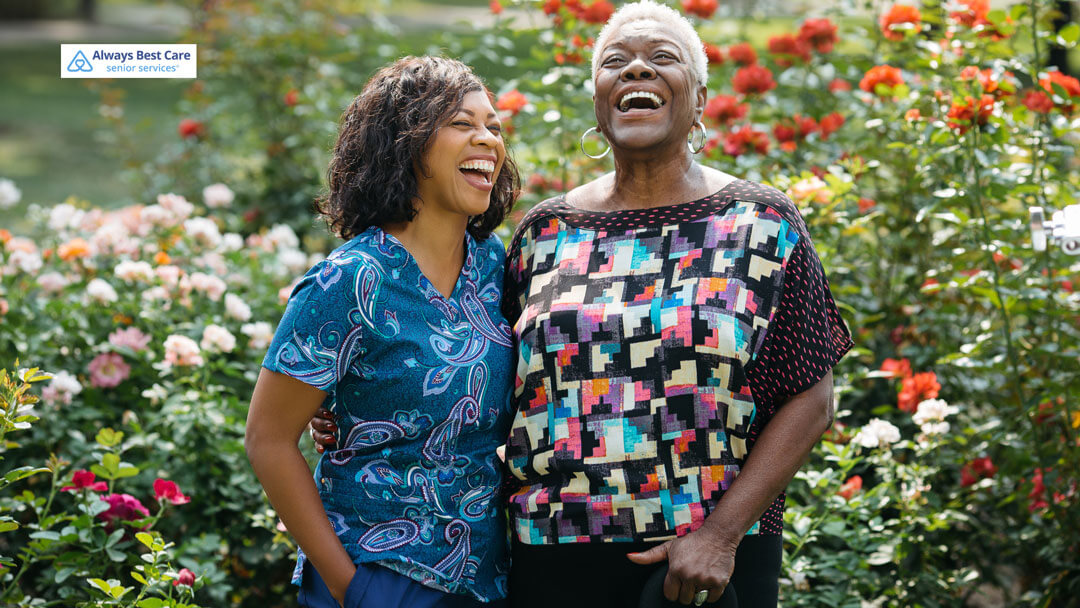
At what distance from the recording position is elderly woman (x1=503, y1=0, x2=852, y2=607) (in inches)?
83.4

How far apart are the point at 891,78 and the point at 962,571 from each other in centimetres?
150

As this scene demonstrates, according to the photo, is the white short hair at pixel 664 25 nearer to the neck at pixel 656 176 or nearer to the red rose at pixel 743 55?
the neck at pixel 656 176

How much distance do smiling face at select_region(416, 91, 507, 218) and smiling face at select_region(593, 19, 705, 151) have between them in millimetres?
265

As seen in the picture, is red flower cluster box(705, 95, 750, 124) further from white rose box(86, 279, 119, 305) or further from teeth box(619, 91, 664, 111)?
white rose box(86, 279, 119, 305)

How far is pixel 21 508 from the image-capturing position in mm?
2777

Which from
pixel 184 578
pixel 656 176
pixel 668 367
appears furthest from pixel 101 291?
pixel 668 367

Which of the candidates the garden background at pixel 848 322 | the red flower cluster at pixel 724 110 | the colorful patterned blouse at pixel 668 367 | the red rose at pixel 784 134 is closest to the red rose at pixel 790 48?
the garden background at pixel 848 322

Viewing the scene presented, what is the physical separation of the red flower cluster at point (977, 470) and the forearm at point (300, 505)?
2025 millimetres

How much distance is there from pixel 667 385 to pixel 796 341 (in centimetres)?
28

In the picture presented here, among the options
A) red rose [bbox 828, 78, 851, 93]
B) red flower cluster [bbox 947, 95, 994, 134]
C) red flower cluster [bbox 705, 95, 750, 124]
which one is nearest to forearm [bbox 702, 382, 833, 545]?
red flower cluster [bbox 947, 95, 994, 134]

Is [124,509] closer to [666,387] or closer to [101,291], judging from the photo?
[101,291]

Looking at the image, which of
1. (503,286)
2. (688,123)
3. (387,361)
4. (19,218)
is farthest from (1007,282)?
(19,218)

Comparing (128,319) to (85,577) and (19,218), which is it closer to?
(85,577)

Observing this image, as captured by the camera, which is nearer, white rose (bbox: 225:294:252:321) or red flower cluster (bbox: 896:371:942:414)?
red flower cluster (bbox: 896:371:942:414)
